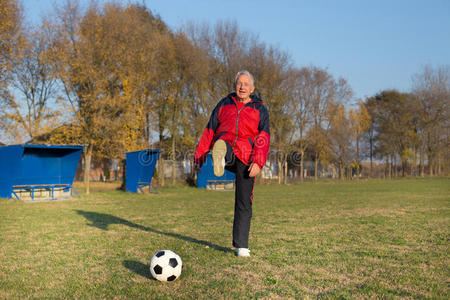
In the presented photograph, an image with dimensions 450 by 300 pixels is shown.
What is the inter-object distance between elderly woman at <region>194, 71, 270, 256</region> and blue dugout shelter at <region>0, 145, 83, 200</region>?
11.9m

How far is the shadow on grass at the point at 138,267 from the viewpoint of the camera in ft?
13.2

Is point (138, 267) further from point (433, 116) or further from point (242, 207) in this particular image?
point (433, 116)

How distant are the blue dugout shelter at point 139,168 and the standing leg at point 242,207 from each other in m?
13.7

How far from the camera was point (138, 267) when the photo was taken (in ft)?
14.2

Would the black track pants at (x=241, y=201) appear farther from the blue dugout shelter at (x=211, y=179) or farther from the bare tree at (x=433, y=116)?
the bare tree at (x=433, y=116)

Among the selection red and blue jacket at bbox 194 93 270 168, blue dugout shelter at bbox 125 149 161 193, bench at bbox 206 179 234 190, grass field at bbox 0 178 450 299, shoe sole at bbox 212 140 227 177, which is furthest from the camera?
bench at bbox 206 179 234 190

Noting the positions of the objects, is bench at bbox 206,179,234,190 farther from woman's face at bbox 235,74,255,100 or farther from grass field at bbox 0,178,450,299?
woman's face at bbox 235,74,255,100

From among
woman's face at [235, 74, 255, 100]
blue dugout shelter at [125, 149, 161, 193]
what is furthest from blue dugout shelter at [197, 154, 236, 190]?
woman's face at [235, 74, 255, 100]

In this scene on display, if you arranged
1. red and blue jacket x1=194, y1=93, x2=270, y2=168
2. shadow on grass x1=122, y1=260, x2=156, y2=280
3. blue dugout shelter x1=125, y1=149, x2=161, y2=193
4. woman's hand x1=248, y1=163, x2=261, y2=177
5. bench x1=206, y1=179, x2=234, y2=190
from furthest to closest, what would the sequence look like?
bench x1=206, y1=179, x2=234, y2=190
blue dugout shelter x1=125, y1=149, x2=161, y2=193
red and blue jacket x1=194, y1=93, x2=270, y2=168
woman's hand x1=248, y1=163, x2=261, y2=177
shadow on grass x1=122, y1=260, x2=156, y2=280

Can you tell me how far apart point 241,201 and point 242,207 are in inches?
3.1

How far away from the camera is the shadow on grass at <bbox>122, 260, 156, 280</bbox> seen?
13.2 ft

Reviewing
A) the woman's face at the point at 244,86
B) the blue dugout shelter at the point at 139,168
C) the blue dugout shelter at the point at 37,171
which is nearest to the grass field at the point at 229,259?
the woman's face at the point at 244,86

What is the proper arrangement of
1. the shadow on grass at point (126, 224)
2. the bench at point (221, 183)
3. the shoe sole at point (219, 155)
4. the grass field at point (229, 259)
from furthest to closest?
the bench at point (221, 183) < the shadow on grass at point (126, 224) < the shoe sole at point (219, 155) < the grass field at point (229, 259)

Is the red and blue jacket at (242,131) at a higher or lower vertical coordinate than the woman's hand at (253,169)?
higher
